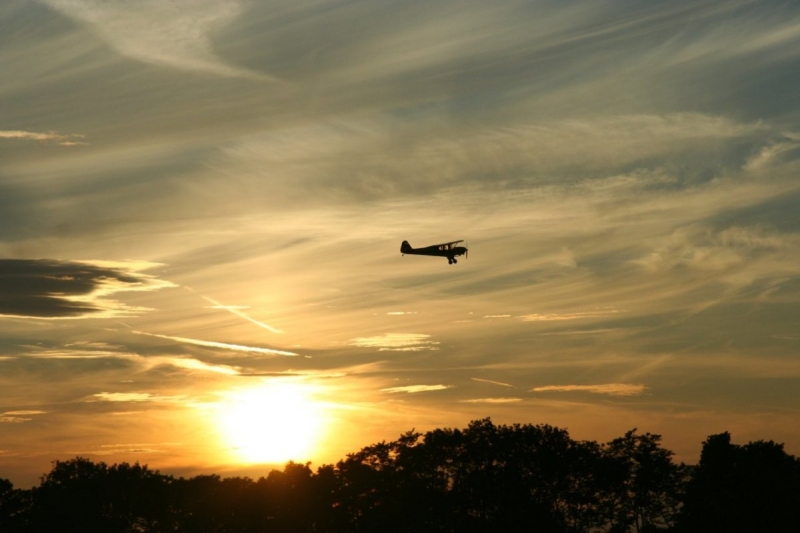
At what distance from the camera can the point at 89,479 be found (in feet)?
545

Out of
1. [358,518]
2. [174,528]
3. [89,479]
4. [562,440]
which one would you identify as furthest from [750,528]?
[89,479]

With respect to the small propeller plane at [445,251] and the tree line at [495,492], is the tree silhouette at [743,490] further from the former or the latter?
the small propeller plane at [445,251]

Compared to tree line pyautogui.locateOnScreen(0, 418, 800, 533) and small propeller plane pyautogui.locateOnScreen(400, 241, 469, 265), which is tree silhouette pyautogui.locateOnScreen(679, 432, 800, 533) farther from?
small propeller plane pyautogui.locateOnScreen(400, 241, 469, 265)

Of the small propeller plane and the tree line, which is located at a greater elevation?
the small propeller plane

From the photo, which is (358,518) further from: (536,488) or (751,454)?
(751,454)

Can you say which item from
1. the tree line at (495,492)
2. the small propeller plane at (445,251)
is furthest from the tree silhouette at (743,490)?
the small propeller plane at (445,251)

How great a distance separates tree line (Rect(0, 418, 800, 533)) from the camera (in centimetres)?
12219

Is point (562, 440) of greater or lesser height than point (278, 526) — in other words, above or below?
above

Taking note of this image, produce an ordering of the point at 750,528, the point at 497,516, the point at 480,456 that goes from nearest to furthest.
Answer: the point at 750,528, the point at 497,516, the point at 480,456

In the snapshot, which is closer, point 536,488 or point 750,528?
point 750,528

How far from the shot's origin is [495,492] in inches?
5261

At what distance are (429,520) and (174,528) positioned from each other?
1991 inches

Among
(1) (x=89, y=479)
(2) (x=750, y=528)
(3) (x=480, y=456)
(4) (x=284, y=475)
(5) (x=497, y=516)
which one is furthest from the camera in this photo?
(1) (x=89, y=479)

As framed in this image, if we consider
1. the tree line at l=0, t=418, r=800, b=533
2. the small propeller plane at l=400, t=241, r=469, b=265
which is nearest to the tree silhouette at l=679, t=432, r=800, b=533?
Result: the tree line at l=0, t=418, r=800, b=533
